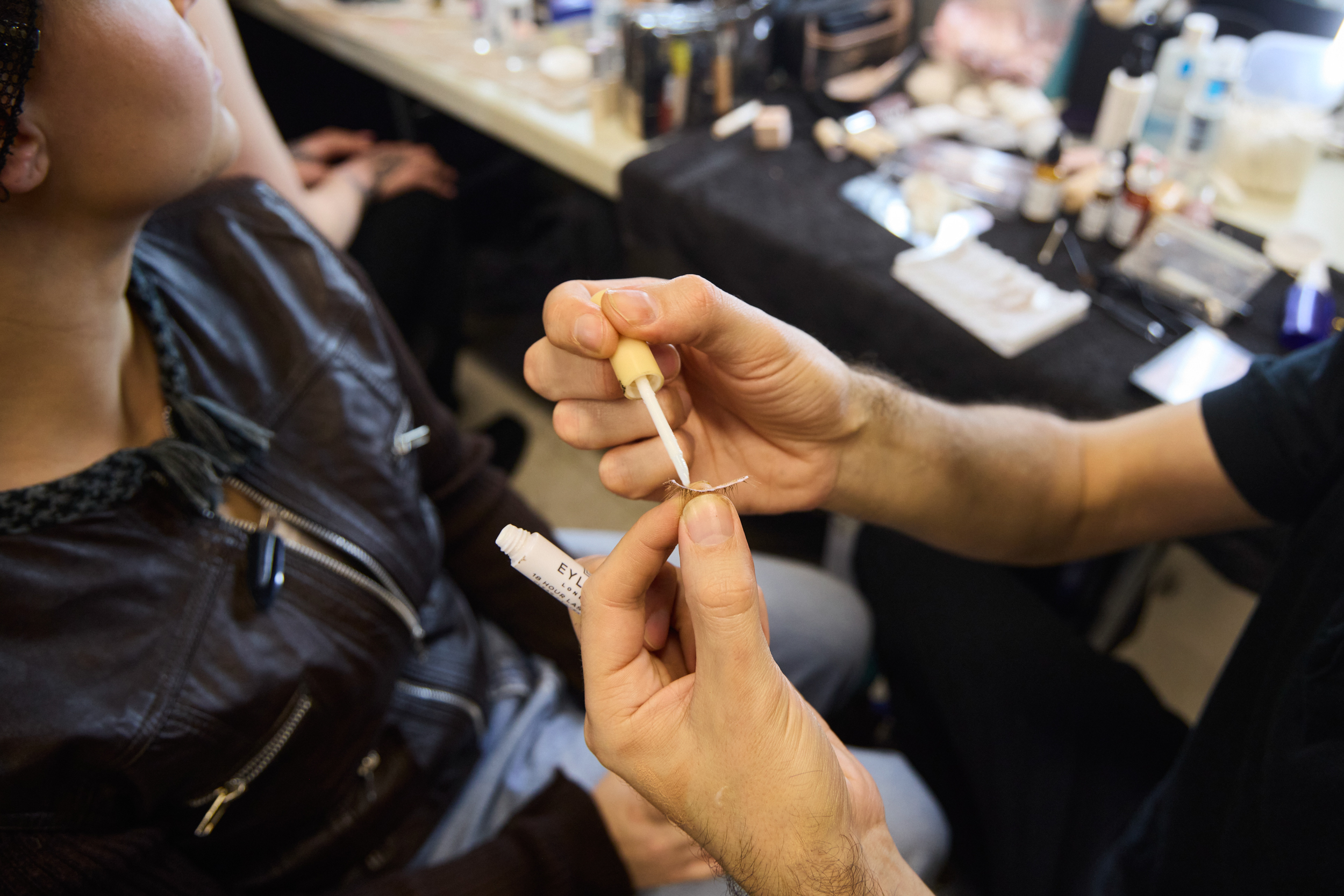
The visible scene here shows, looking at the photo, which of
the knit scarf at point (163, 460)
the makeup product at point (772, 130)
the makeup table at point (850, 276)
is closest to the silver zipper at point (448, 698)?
the knit scarf at point (163, 460)

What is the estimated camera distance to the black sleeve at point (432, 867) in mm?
458

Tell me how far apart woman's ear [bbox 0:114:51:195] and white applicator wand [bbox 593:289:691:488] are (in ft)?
1.20

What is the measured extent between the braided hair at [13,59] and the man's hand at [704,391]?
12.3 inches

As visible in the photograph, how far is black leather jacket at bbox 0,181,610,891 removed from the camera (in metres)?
0.48

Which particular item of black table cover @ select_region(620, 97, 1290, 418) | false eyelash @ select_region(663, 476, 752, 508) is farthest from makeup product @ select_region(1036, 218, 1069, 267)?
false eyelash @ select_region(663, 476, 752, 508)

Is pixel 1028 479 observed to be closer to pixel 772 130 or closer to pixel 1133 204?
pixel 1133 204

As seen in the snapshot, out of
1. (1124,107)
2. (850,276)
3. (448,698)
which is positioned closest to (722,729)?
(448,698)

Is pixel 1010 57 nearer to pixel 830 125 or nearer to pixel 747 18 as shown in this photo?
pixel 830 125

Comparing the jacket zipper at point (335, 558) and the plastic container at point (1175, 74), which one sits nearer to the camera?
the jacket zipper at point (335, 558)

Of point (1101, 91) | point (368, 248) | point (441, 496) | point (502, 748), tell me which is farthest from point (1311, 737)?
point (368, 248)

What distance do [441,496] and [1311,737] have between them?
75cm

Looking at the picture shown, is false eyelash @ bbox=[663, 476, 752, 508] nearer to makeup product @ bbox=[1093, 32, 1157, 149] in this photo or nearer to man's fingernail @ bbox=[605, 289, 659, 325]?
man's fingernail @ bbox=[605, 289, 659, 325]

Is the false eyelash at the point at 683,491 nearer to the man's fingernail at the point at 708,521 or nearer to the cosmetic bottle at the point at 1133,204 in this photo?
the man's fingernail at the point at 708,521

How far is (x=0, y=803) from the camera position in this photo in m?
0.44
